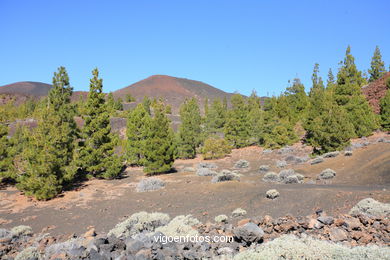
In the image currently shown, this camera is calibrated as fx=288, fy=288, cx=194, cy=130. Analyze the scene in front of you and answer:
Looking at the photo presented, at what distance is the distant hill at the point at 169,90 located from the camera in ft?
490

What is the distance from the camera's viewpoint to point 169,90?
6368 inches

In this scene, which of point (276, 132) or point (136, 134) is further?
point (276, 132)

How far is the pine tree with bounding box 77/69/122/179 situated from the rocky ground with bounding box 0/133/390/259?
1342 mm

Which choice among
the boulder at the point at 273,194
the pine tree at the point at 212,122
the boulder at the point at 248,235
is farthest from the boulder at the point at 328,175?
the pine tree at the point at 212,122

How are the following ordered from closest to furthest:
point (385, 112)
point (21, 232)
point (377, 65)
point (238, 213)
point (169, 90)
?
point (21, 232) → point (238, 213) → point (385, 112) → point (377, 65) → point (169, 90)

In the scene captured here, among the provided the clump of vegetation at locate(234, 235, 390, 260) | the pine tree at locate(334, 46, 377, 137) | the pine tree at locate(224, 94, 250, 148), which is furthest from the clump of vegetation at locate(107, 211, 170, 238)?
the pine tree at locate(224, 94, 250, 148)

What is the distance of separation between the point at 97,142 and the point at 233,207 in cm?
1570

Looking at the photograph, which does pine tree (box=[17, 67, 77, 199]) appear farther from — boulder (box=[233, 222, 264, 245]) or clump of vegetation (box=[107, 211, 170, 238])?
boulder (box=[233, 222, 264, 245])

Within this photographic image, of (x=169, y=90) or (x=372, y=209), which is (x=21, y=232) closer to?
(x=372, y=209)

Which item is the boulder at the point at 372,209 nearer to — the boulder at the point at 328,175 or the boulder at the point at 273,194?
the boulder at the point at 273,194

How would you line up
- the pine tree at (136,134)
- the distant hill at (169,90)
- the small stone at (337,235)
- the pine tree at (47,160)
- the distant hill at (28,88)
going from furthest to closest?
the distant hill at (28,88), the distant hill at (169,90), the pine tree at (136,134), the pine tree at (47,160), the small stone at (337,235)

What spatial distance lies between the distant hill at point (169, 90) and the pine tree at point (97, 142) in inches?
4223

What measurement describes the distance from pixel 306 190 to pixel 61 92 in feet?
90.6

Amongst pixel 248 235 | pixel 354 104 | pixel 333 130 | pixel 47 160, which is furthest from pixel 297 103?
pixel 248 235
